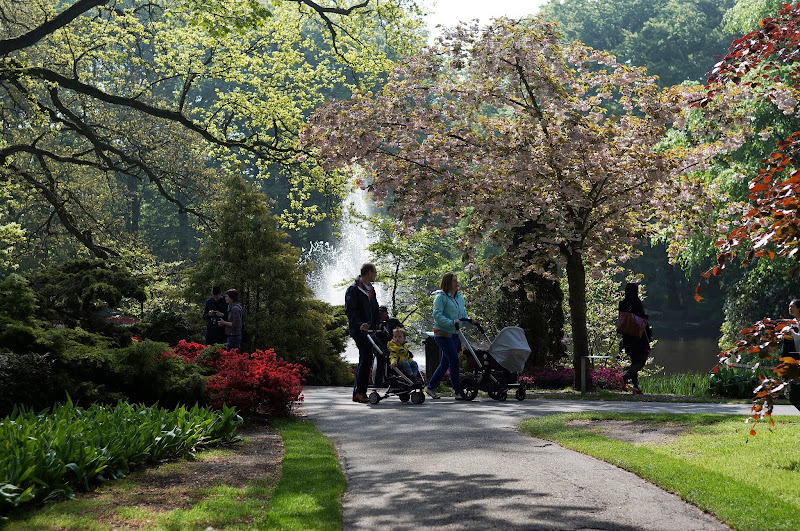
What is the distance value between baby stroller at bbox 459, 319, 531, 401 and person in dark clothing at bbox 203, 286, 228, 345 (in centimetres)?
496

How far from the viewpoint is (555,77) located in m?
14.9

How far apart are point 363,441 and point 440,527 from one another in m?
3.76

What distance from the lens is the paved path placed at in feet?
17.3

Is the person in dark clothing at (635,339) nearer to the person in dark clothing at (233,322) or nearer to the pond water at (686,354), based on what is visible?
the person in dark clothing at (233,322)

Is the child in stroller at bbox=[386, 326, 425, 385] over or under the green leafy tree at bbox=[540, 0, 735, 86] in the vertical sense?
under

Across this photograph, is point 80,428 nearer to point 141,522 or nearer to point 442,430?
point 141,522

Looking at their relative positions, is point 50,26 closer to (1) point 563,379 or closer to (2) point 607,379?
(1) point 563,379

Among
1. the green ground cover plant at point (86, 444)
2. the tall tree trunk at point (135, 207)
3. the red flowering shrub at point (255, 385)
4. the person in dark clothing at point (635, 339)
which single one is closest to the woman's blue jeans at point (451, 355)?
the red flowering shrub at point (255, 385)

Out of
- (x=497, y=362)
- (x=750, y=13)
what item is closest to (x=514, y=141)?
(x=497, y=362)

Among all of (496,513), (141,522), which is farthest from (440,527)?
(141,522)

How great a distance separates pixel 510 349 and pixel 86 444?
314 inches

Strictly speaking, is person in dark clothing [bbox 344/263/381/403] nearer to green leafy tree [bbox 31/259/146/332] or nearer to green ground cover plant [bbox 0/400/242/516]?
green leafy tree [bbox 31/259/146/332]

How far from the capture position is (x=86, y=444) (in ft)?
20.7

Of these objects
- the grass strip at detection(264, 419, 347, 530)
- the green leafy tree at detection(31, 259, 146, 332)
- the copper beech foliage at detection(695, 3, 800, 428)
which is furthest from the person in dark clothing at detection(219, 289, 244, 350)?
the copper beech foliage at detection(695, 3, 800, 428)
